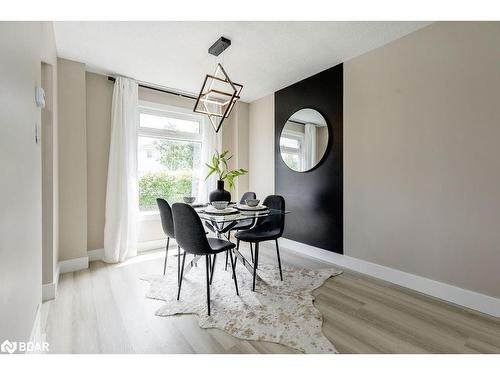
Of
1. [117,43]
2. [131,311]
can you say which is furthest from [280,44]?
[131,311]

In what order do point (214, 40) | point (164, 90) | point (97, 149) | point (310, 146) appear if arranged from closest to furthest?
1. point (214, 40)
2. point (97, 149)
3. point (310, 146)
4. point (164, 90)

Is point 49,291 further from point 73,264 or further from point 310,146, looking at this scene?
point 310,146

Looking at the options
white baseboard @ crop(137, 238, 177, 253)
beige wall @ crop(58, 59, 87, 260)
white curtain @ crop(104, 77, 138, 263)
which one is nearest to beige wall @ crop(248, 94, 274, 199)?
white baseboard @ crop(137, 238, 177, 253)

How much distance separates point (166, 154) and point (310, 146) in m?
2.24

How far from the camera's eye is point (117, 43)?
8.02ft

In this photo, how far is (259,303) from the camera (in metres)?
2.02

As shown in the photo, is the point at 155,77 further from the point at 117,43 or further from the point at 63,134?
the point at 63,134

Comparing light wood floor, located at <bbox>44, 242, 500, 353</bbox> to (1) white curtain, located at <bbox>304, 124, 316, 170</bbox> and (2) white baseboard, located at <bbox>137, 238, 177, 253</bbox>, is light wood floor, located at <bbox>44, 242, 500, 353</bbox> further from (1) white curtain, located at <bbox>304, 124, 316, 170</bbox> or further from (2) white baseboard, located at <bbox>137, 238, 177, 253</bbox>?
(1) white curtain, located at <bbox>304, 124, 316, 170</bbox>

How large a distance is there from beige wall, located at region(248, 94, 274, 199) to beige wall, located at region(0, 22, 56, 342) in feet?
9.90

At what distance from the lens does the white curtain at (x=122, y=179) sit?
3.07m

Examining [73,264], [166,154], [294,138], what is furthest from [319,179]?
[73,264]

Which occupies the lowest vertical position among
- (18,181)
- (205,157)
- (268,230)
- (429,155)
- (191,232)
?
(268,230)

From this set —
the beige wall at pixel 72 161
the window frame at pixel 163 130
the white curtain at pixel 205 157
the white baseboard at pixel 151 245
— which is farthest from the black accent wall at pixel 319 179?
the beige wall at pixel 72 161

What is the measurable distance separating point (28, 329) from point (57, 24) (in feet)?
8.30
